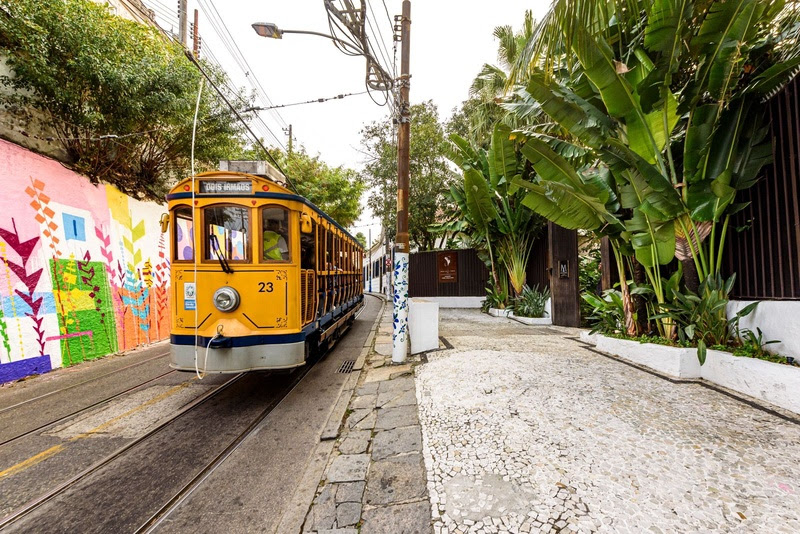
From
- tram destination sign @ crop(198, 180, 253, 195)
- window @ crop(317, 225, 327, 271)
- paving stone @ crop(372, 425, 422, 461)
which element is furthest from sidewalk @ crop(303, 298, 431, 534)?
tram destination sign @ crop(198, 180, 253, 195)

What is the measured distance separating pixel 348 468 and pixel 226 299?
263cm

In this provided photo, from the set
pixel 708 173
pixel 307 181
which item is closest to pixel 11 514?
pixel 708 173

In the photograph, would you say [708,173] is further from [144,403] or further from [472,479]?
[144,403]

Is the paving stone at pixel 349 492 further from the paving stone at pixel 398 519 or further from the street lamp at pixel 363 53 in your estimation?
the street lamp at pixel 363 53

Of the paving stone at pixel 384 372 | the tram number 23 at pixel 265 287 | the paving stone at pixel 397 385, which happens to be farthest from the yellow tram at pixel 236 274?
the paving stone at pixel 384 372

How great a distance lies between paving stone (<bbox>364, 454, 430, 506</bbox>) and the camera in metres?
2.55

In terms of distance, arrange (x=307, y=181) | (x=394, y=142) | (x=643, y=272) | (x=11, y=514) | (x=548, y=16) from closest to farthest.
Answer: (x=11, y=514) < (x=548, y=16) < (x=643, y=272) < (x=394, y=142) < (x=307, y=181)

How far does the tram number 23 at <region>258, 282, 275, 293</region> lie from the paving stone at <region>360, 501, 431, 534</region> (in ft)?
9.59

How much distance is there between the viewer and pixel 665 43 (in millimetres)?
4113

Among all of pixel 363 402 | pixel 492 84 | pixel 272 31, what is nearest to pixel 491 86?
pixel 492 84

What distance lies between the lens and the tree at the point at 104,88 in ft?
18.4

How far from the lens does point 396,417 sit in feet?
12.9

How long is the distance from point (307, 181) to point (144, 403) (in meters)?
14.7

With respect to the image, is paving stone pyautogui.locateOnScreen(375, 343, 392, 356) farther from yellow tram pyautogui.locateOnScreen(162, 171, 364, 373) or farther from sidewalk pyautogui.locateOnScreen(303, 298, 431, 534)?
yellow tram pyautogui.locateOnScreen(162, 171, 364, 373)
